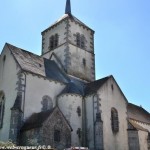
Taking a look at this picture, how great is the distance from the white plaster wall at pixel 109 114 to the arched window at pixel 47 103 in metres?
4.87

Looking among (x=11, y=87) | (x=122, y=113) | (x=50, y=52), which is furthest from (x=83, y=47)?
(x=11, y=87)

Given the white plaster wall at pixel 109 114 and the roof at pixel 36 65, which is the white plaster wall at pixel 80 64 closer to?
the roof at pixel 36 65

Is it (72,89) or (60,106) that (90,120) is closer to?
(60,106)

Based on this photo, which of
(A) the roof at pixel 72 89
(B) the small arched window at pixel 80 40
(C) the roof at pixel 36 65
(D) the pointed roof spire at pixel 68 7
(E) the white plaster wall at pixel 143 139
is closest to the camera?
(C) the roof at pixel 36 65

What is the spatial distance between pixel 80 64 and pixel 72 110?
348 inches

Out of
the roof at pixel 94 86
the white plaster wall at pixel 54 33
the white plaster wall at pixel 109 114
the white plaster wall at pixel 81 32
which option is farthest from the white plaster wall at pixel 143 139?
the white plaster wall at pixel 54 33

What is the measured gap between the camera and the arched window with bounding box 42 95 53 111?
2467 centimetres

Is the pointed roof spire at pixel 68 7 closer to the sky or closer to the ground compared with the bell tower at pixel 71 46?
closer to the sky

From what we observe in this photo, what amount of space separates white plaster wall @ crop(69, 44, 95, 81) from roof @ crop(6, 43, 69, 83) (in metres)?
2.08

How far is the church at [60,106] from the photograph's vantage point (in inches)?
837

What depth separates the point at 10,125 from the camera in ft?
69.7

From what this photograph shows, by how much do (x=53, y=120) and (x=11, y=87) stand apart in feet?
17.8

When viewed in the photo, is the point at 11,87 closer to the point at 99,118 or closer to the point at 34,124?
the point at 34,124

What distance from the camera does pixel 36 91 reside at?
79.5ft
